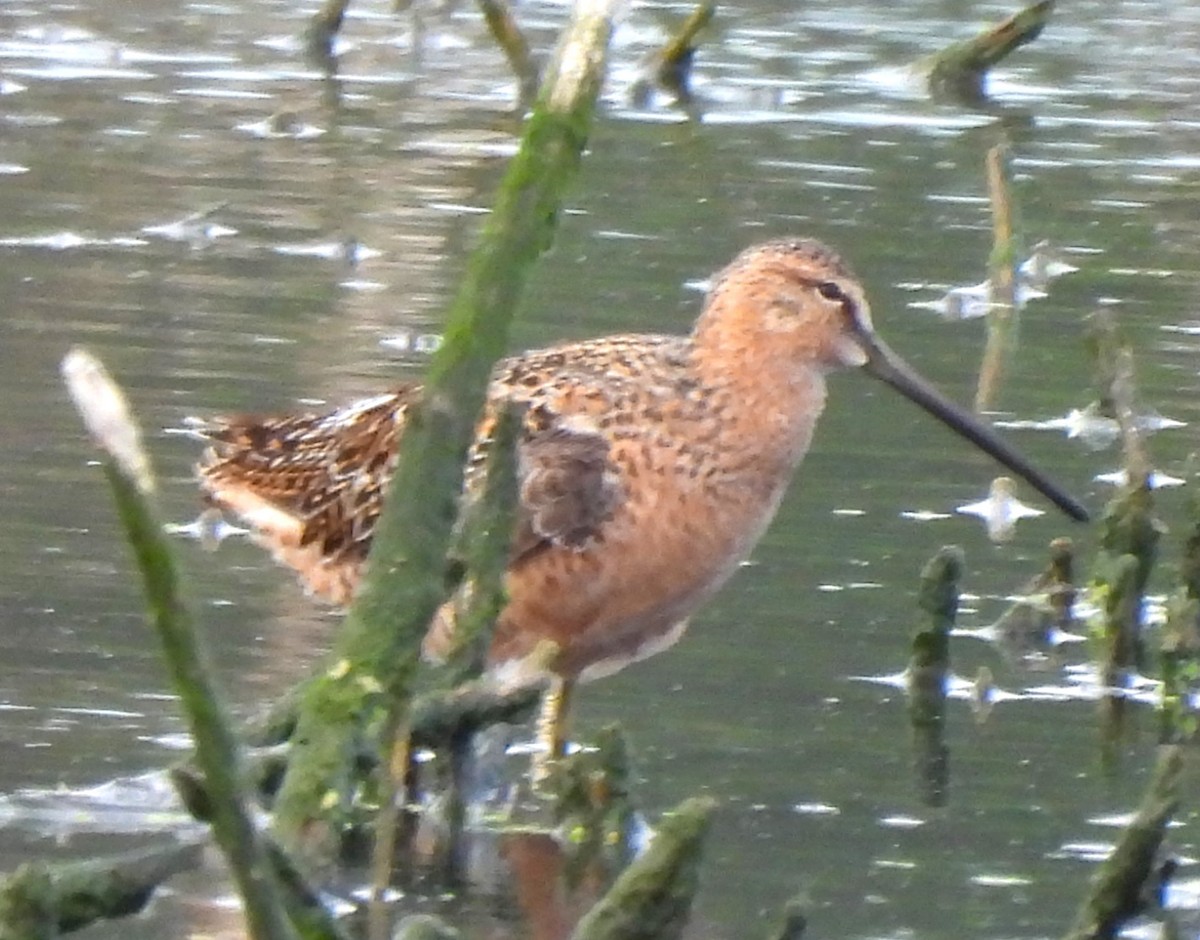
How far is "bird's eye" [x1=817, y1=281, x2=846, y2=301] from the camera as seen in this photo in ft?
18.7

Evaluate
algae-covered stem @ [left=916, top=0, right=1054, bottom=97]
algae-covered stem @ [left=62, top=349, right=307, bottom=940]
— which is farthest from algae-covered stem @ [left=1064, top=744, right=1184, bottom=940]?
algae-covered stem @ [left=916, top=0, right=1054, bottom=97]

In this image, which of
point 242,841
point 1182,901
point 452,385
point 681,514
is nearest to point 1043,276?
point 681,514

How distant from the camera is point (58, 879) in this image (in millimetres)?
3350

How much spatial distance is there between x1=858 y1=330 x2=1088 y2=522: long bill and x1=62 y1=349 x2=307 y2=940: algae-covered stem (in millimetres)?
2940

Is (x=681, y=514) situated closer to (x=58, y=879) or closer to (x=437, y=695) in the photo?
(x=437, y=695)

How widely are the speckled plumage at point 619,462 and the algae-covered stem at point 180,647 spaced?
192cm

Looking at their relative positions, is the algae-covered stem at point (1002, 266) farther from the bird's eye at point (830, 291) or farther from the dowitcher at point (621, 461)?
the bird's eye at point (830, 291)

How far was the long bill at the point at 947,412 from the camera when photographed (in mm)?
5816

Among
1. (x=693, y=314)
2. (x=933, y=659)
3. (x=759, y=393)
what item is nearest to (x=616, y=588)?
(x=759, y=393)

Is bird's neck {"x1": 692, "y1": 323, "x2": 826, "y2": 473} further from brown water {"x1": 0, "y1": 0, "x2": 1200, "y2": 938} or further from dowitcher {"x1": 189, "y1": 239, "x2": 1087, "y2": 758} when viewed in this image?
brown water {"x1": 0, "y1": 0, "x2": 1200, "y2": 938}

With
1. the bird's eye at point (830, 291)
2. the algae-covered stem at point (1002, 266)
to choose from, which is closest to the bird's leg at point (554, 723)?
the bird's eye at point (830, 291)

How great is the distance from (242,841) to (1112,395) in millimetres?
3792

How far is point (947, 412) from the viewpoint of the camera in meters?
5.89

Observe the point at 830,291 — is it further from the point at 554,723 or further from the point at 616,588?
the point at 554,723
